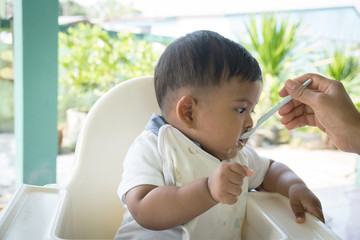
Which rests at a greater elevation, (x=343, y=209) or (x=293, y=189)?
(x=293, y=189)

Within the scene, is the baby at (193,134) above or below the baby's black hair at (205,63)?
below

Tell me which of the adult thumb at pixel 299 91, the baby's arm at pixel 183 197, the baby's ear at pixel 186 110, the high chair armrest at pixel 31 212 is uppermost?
the adult thumb at pixel 299 91

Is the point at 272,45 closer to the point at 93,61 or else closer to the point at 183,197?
the point at 93,61

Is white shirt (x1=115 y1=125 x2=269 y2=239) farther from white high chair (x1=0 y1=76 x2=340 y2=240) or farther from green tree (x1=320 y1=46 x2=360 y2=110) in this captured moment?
green tree (x1=320 y1=46 x2=360 y2=110)

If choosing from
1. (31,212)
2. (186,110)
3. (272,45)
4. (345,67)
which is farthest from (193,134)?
(345,67)

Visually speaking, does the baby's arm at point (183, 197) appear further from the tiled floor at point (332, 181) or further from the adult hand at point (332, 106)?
the tiled floor at point (332, 181)

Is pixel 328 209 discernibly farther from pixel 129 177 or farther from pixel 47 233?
pixel 47 233

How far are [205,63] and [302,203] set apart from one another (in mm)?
408

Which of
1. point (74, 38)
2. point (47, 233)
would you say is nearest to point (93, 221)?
point (47, 233)

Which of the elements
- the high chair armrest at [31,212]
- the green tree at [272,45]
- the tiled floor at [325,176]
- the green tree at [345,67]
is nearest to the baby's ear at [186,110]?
the high chair armrest at [31,212]

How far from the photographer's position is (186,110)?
0.78 metres

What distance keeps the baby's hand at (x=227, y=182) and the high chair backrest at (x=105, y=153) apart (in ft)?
1.37

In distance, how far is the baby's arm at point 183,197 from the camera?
593 mm

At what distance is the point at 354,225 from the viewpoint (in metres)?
2.01
